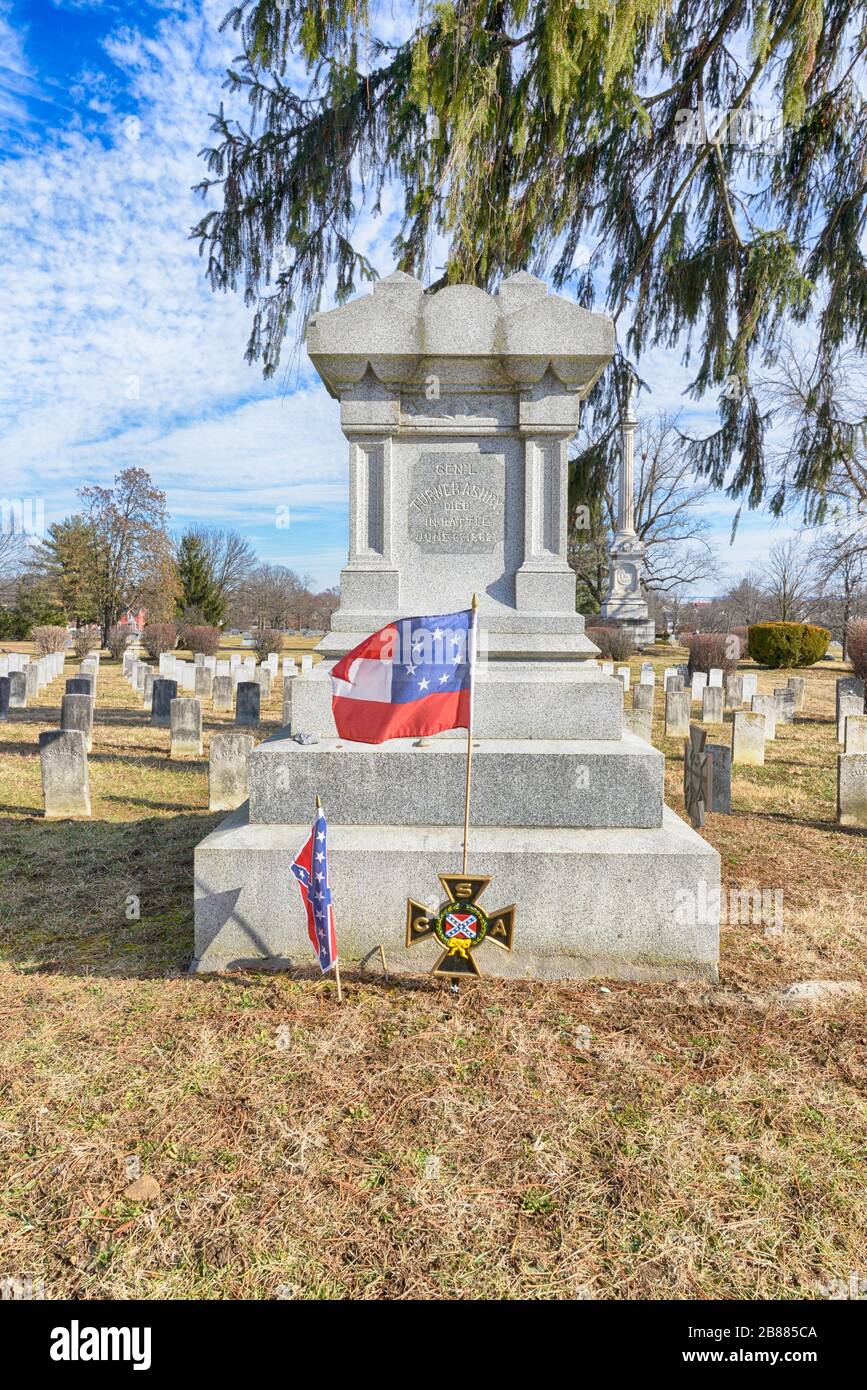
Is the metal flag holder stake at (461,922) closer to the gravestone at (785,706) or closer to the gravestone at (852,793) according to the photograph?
the gravestone at (852,793)

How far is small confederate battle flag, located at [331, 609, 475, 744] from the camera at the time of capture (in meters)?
3.12

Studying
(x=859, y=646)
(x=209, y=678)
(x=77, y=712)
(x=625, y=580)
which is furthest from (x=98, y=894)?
(x=625, y=580)

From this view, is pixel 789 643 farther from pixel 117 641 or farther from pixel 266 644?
pixel 117 641

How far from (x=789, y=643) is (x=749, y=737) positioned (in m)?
17.6

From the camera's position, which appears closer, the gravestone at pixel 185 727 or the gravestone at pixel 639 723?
the gravestone at pixel 639 723

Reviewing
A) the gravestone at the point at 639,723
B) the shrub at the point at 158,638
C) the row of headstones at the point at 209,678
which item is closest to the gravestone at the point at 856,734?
the gravestone at the point at 639,723

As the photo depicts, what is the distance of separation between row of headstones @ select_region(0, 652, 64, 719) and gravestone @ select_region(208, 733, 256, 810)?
21.7 feet

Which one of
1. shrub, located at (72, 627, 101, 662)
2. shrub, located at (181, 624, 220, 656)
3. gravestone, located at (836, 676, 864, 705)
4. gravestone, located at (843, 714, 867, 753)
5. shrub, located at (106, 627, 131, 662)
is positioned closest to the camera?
gravestone, located at (843, 714, 867, 753)

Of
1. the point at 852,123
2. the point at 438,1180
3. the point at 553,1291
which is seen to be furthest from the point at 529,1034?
the point at 852,123

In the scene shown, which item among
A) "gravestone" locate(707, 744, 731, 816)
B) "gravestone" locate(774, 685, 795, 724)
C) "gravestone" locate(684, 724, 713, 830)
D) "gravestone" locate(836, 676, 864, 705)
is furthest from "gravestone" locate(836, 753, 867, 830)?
"gravestone" locate(836, 676, 864, 705)

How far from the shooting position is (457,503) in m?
4.14

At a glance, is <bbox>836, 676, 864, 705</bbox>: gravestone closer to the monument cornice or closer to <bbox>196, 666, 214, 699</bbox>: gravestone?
the monument cornice

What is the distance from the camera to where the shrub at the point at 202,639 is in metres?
27.3

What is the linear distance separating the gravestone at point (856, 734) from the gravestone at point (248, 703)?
7676mm
